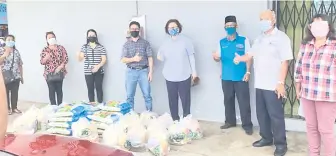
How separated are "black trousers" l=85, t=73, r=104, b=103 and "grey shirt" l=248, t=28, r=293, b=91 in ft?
10.7

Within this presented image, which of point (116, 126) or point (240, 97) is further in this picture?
point (240, 97)

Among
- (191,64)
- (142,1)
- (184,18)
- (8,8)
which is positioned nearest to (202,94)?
(191,64)

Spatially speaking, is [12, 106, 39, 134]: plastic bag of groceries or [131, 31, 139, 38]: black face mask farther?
[131, 31, 139, 38]: black face mask

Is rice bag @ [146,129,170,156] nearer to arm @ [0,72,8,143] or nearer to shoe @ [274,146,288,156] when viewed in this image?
shoe @ [274,146,288,156]

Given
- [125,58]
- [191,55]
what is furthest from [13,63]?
[191,55]

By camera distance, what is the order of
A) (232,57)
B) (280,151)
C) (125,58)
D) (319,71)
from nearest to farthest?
1. (319,71)
2. (280,151)
3. (232,57)
4. (125,58)

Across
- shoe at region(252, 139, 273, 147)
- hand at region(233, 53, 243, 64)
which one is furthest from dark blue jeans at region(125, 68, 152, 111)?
shoe at region(252, 139, 273, 147)

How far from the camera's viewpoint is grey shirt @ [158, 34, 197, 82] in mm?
5566

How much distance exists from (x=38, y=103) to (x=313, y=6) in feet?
18.3

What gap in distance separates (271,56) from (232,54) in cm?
108

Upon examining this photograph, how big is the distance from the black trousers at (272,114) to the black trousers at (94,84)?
3233mm

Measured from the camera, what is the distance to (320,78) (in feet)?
12.1

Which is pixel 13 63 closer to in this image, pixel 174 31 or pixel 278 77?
pixel 174 31

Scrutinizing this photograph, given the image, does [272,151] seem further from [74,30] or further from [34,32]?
[34,32]
